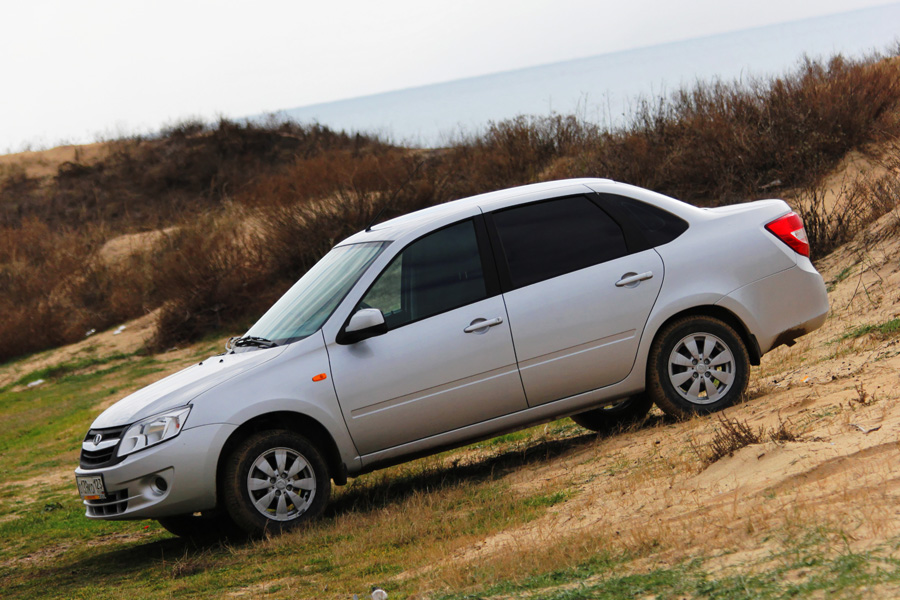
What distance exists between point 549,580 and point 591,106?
21363 mm

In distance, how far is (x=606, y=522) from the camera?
4988mm

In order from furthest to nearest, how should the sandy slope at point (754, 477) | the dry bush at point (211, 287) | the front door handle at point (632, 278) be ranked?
the dry bush at point (211, 287) < the front door handle at point (632, 278) < the sandy slope at point (754, 477)

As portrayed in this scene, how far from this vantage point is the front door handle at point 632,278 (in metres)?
6.62

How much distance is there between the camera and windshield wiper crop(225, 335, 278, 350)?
657 cm

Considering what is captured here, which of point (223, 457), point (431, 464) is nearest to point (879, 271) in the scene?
point (431, 464)

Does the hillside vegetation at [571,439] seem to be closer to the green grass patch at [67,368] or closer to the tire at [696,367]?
the green grass patch at [67,368]

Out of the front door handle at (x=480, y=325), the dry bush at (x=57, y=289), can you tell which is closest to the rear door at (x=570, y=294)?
the front door handle at (x=480, y=325)

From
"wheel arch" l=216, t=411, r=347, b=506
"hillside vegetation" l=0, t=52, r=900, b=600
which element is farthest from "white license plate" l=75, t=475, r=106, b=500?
"wheel arch" l=216, t=411, r=347, b=506

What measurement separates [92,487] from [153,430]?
2.08ft

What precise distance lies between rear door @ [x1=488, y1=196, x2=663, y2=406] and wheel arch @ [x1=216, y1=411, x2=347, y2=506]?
1.39 m

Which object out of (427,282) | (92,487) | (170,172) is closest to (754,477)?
(427,282)

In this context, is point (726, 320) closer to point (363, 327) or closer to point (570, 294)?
point (570, 294)

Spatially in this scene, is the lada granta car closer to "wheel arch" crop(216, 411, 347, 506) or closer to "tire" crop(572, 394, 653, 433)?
"wheel arch" crop(216, 411, 347, 506)

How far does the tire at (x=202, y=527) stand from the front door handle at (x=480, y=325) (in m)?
2.24
